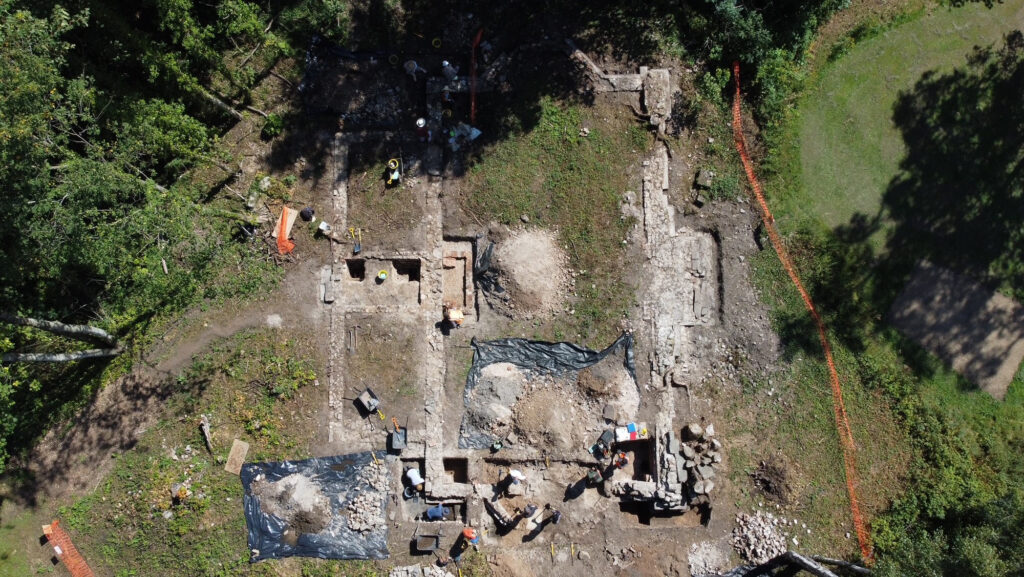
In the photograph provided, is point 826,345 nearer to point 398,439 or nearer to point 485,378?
point 485,378

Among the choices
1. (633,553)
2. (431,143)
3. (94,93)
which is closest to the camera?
(94,93)

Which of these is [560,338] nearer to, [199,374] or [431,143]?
[431,143]

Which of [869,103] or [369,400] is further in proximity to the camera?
[869,103]

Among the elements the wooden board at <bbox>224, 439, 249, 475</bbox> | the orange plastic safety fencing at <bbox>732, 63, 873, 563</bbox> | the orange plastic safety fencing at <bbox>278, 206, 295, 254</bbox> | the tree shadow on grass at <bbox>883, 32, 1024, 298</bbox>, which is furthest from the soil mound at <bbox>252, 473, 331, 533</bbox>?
the tree shadow on grass at <bbox>883, 32, 1024, 298</bbox>

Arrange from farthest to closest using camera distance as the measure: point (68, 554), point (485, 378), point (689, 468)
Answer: point (485, 378) → point (689, 468) → point (68, 554)

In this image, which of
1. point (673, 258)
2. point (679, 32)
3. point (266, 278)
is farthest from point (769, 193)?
point (266, 278)

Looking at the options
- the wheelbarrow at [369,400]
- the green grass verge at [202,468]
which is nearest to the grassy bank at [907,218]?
the wheelbarrow at [369,400]

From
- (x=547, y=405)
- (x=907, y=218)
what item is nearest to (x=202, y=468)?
(x=547, y=405)

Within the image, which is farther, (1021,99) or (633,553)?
(1021,99)
